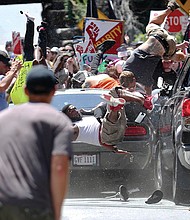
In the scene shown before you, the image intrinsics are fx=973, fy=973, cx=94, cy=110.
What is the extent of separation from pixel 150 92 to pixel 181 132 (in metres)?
3.83

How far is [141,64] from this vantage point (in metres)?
14.4

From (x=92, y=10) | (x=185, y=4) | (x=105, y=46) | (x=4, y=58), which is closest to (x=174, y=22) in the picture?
(x=92, y=10)

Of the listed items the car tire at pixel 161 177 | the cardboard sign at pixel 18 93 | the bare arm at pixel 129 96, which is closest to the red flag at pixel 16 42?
the cardboard sign at pixel 18 93

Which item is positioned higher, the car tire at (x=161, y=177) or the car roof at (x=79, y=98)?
the car roof at (x=79, y=98)

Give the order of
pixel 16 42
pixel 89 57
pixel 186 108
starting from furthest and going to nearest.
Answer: pixel 16 42 → pixel 89 57 → pixel 186 108

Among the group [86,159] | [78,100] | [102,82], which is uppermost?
[78,100]

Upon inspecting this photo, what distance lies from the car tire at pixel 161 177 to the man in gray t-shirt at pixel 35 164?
21.8 ft

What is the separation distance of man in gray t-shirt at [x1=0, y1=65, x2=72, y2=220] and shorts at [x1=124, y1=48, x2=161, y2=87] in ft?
28.7

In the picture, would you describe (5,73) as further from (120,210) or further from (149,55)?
(149,55)

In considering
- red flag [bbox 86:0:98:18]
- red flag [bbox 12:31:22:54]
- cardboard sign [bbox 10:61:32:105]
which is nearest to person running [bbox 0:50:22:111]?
cardboard sign [bbox 10:61:32:105]

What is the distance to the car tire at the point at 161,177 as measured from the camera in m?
12.2

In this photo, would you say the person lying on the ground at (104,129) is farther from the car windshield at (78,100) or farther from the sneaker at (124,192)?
the car windshield at (78,100)

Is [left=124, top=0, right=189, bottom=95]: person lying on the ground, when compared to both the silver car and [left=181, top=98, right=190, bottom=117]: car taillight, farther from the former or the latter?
[left=181, top=98, right=190, bottom=117]: car taillight

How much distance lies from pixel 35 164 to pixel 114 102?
621 centimetres
